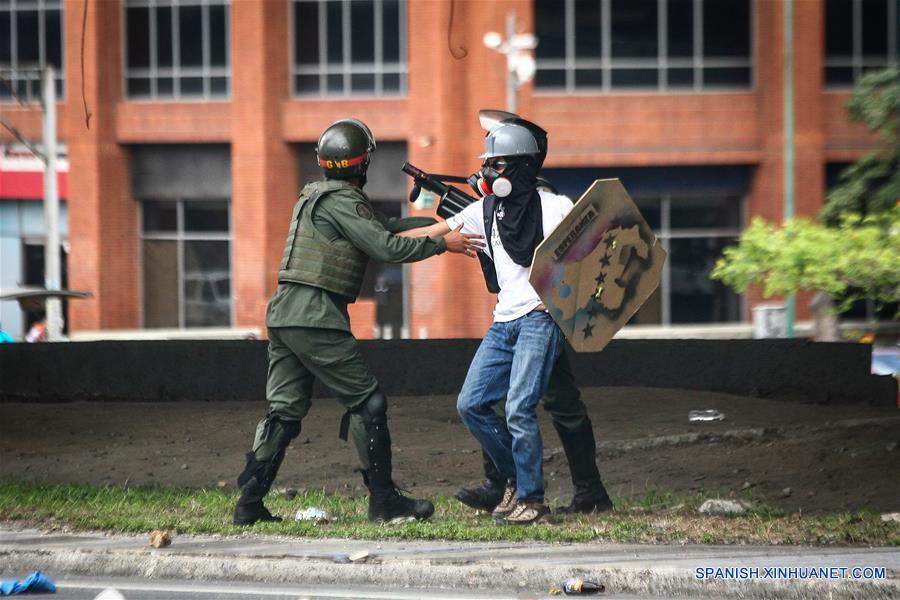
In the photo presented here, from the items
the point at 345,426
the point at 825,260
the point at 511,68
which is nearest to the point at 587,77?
the point at 511,68

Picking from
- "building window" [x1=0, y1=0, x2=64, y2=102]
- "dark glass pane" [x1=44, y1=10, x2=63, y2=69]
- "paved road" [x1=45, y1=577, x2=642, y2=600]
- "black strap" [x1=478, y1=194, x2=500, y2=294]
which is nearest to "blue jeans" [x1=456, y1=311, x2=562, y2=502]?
"black strap" [x1=478, y1=194, x2=500, y2=294]

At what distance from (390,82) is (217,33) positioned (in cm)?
303

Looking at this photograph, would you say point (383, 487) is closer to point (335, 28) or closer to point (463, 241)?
point (463, 241)

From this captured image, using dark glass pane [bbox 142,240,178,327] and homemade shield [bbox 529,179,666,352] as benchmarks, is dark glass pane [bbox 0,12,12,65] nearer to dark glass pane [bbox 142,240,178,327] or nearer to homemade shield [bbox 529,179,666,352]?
dark glass pane [bbox 142,240,178,327]

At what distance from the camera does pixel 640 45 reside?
86.9ft

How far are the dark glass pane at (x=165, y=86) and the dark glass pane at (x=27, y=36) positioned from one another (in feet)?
7.97

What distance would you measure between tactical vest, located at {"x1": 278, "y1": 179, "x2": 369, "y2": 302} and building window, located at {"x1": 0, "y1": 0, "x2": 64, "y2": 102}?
14722 mm

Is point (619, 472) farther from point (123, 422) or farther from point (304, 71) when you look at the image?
point (304, 71)

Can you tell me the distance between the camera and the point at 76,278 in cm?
2261

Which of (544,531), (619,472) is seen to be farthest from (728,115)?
(544,531)

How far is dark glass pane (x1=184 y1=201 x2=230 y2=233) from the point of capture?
81.0ft

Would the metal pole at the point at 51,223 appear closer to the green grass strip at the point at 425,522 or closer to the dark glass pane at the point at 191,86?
the green grass strip at the point at 425,522

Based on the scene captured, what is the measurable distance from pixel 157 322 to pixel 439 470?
1466 cm

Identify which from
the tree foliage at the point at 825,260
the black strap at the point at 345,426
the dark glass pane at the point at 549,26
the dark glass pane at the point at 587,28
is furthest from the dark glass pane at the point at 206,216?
the black strap at the point at 345,426
